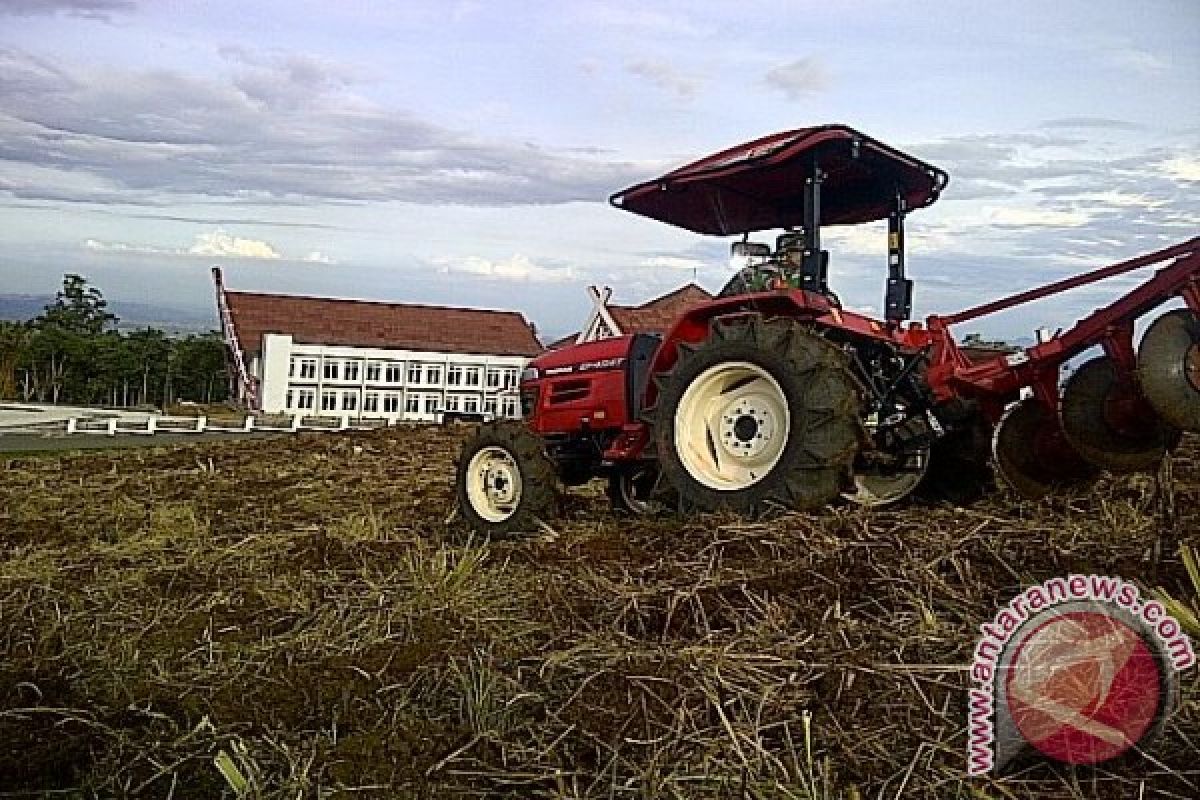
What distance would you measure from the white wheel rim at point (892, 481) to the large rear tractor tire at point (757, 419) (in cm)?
66

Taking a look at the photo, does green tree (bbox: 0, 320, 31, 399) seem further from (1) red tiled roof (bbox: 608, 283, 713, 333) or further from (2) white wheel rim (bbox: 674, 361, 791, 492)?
(2) white wheel rim (bbox: 674, 361, 791, 492)

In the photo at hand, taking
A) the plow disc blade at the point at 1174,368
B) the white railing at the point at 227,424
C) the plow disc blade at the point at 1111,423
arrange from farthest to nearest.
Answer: the white railing at the point at 227,424 → the plow disc blade at the point at 1111,423 → the plow disc blade at the point at 1174,368

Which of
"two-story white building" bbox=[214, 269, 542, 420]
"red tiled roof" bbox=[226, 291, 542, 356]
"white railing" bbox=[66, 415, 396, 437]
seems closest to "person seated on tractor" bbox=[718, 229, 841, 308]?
"white railing" bbox=[66, 415, 396, 437]

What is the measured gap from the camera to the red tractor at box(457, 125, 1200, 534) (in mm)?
4680

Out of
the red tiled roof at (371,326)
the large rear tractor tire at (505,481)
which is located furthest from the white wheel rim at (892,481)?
the red tiled roof at (371,326)

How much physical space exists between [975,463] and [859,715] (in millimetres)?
3334

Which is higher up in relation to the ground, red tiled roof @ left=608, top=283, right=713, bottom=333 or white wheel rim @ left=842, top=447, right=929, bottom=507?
red tiled roof @ left=608, top=283, right=713, bottom=333

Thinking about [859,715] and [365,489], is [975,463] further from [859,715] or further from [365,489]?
[365,489]

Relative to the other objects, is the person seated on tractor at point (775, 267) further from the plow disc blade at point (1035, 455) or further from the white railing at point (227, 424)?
the white railing at point (227, 424)

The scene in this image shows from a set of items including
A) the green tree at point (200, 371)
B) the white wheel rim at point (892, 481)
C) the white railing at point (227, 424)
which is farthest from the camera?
the green tree at point (200, 371)

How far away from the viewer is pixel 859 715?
297cm

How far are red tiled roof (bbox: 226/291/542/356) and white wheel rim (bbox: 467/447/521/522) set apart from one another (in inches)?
795

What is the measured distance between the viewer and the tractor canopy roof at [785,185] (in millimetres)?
5828

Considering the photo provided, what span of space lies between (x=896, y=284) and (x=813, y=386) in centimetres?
218
